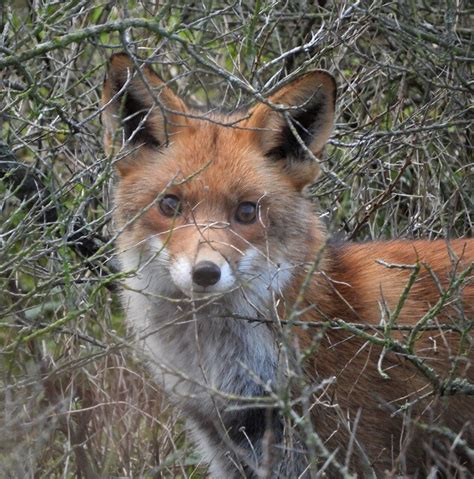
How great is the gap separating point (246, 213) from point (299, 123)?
0.56 meters

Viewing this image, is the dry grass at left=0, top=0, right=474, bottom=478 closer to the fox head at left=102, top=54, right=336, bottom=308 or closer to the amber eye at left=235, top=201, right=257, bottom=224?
the fox head at left=102, top=54, right=336, bottom=308

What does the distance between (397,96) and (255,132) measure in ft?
7.03

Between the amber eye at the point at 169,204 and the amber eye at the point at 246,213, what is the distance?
1.04 feet

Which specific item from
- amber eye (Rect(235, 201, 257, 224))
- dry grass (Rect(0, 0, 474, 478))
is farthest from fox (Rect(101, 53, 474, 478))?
dry grass (Rect(0, 0, 474, 478))

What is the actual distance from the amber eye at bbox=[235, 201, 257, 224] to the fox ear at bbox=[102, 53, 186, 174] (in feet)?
1.77

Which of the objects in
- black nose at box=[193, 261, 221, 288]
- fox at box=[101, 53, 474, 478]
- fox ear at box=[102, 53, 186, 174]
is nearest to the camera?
black nose at box=[193, 261, 221, 288]

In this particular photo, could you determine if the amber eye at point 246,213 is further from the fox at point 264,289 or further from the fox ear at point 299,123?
the fox ear at point 299,123

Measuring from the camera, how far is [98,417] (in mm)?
4898

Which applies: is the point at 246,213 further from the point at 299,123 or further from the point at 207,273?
the point at 207,273

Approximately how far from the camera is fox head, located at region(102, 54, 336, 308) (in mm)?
4902

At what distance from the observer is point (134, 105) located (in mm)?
5352

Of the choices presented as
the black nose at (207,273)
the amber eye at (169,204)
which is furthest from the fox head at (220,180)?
the black nose at (207,273)

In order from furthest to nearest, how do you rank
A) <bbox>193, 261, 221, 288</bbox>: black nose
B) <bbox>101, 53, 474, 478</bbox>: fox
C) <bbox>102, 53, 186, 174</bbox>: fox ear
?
<bbox>102, 53, 186, 174</bbox>: fox ear < <bbox>101, 53, 474, 478</bbox>: fox < <bbox>193, 261, 221, 288</bbox>: black nose

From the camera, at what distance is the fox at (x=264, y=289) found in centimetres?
483
